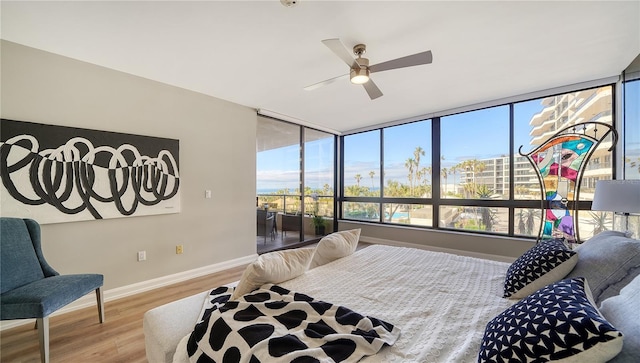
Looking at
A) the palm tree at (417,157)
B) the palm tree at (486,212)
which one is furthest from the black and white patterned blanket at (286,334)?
the palm tree at (417,157)

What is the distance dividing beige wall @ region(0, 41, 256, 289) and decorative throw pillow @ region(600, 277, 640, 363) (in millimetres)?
3632

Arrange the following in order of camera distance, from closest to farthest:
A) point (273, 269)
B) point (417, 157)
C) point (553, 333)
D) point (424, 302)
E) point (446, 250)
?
point (553, 333), point (424, 302), point (273, 269), point (446, 250), point (417, 157)

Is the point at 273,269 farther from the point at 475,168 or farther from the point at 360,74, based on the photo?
the point at 475,168

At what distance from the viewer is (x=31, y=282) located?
185 cm

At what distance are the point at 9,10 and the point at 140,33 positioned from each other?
82cm

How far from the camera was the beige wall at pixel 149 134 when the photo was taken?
226 cm

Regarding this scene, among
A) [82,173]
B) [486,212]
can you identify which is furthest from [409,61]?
[82,173]

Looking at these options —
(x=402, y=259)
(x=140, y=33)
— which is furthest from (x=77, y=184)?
(x=402, y=259)

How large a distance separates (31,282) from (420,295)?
9.42 ft

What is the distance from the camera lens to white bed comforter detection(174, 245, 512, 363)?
1.02 m

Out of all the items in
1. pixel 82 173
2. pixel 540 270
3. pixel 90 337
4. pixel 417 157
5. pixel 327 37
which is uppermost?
pixel 327 37

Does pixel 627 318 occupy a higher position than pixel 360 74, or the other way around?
pixel 360 74

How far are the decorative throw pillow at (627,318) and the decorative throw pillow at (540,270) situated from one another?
396mm

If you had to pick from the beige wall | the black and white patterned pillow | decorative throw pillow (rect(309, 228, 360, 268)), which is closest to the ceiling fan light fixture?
decorative throw pillow (rect(309, 228, 360, 268))
